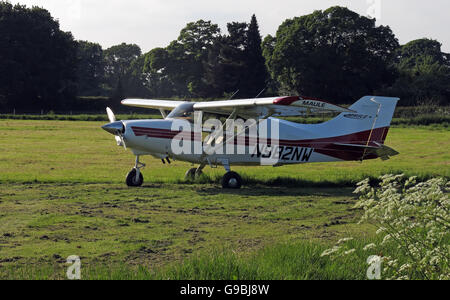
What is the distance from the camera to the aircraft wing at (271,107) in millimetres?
11125

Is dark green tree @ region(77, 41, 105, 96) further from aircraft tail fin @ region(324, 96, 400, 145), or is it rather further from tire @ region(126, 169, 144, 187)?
aircraft tail fin @ region(324, 96, 400, 145)

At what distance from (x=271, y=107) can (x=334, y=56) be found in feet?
169

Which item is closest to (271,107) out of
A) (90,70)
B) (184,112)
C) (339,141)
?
(184,112)

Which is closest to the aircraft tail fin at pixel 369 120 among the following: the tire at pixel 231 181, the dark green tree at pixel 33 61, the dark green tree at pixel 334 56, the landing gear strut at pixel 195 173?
the tire at pixel 231 181

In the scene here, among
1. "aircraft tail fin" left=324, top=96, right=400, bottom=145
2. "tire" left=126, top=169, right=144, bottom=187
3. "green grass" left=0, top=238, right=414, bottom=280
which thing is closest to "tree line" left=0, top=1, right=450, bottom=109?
"aircraft tail fin" left=324, top=96, right=400, bottom=145

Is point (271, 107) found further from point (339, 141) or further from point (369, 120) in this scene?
point (369, 120)

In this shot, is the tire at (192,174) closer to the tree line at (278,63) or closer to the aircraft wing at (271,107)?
the aircraft wing at (271,107)

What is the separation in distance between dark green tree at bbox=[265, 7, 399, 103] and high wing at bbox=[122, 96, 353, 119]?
158ft

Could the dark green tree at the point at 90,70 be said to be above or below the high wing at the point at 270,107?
above

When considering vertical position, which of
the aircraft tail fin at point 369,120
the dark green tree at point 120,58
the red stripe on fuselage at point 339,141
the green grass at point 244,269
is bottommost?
the green grass at point 244,269

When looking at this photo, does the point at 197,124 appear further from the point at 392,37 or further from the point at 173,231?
the point at 392,37

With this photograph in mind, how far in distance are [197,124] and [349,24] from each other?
54394 mm

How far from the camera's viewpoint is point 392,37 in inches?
2559

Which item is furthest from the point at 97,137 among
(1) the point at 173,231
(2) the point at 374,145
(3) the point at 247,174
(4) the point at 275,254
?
(4) the point at 275,254
